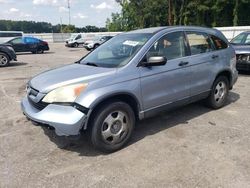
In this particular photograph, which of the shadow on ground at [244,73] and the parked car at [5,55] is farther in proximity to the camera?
the parked car at [5,55]

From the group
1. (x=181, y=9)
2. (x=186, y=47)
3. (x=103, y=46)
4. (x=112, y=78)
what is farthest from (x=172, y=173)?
(x=181, y=9)

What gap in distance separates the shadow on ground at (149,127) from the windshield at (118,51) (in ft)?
4.03

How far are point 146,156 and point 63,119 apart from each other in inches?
49.2

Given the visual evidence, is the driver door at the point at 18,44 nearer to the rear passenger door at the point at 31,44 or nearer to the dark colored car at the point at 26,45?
the dark colored car at the point at 26,45

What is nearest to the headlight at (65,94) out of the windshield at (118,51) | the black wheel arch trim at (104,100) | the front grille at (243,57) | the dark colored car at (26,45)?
the black wheel arch trim at (104,100)

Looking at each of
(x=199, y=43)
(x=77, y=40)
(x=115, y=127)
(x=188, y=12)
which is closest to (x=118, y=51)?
(x=115, y=127)

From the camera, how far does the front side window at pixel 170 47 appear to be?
473cm

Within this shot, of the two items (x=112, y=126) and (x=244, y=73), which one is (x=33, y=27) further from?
(x=112, y=126)

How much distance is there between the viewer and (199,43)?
564 cm

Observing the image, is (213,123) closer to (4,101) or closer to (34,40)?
(4,101)

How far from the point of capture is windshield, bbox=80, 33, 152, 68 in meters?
4.57

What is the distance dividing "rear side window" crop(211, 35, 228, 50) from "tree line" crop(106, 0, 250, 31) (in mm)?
32092

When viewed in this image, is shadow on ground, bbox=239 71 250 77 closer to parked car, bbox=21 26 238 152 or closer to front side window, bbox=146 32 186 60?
parked car, bbox=21 26 238 152

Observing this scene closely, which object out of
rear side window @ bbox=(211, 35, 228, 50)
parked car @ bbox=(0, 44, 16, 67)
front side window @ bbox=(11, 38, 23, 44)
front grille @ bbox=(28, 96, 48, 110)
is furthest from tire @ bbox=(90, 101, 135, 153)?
front side window @ bbox=(11, 38, 23, 44)
